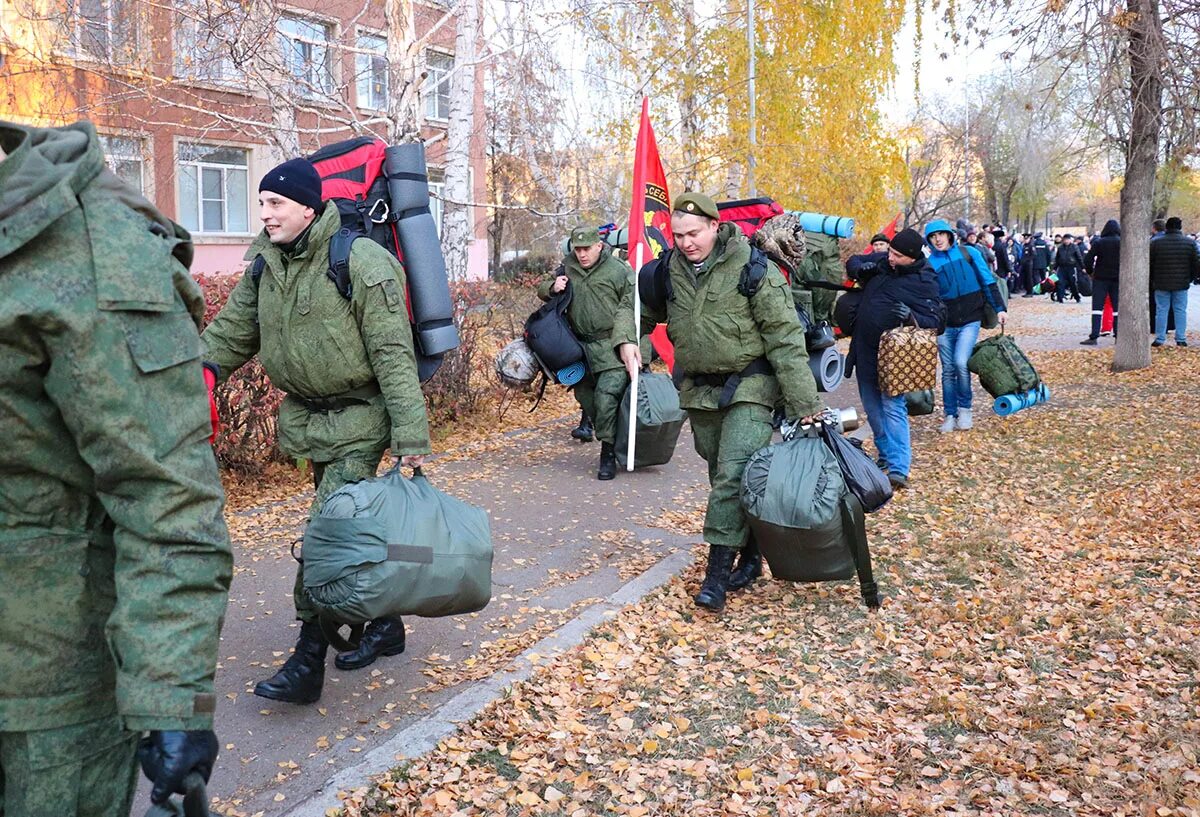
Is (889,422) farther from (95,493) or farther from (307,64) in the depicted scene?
(95,493)

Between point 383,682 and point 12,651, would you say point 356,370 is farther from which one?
point 12,651

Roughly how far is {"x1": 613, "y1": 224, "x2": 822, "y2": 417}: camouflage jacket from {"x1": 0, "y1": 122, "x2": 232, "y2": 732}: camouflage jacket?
3.54 metres

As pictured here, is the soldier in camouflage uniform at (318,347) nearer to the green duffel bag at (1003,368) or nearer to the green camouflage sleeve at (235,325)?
the green camouflage sleeve at (235,325)

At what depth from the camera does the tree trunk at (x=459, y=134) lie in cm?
1104

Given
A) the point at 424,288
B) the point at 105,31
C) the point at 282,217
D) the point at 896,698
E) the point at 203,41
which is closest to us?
the point at 282,217

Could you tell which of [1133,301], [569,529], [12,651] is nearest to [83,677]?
[12,651]

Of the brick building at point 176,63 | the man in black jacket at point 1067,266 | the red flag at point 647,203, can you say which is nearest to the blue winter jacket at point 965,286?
the red flag at point 647,203

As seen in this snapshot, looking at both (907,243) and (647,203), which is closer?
(907,243)

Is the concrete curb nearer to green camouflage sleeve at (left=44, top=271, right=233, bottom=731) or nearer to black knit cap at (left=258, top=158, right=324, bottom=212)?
green camouflage sleeve at (left=44, top=271, right=233, bottom=731)

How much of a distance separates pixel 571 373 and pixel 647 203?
1.46 metres

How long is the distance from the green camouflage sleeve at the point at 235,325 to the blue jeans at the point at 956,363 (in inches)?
292

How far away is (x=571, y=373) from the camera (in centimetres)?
844

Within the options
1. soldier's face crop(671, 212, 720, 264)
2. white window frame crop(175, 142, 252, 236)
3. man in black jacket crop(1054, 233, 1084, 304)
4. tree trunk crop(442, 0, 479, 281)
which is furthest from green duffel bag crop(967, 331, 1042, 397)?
man in black jacket crop(1054, 233, 1084, 304)

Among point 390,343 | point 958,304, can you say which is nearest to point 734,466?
point 390,343
